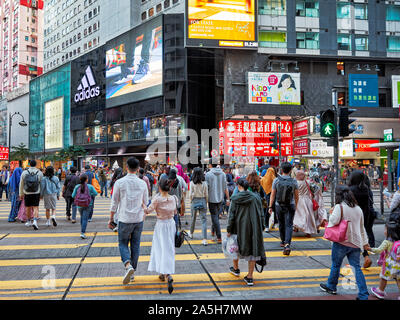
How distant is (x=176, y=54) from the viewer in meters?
39.5

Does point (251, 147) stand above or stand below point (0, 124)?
below

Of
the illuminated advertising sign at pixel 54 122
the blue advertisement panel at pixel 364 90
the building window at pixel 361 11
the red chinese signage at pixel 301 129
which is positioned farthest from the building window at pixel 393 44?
the illuminated advertising sign at pixel 54 122

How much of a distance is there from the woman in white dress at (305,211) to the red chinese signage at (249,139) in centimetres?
2287

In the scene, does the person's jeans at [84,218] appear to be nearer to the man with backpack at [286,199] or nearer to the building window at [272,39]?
the man with backpack at [286,199]

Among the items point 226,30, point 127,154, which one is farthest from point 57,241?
point 127,154

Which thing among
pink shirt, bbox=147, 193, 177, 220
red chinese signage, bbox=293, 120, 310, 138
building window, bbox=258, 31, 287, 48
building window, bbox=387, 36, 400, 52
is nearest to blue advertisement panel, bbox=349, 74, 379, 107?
red chinese signage, bbox=293, 120, 310, 138

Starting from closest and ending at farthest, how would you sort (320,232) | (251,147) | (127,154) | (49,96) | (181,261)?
(181,261)
(320,232)
(251,147)
(127,154)
(49,96)

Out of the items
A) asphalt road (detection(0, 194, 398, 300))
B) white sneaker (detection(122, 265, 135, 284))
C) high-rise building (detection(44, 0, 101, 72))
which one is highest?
high-rise building (detection(44, 0, 101, 72))

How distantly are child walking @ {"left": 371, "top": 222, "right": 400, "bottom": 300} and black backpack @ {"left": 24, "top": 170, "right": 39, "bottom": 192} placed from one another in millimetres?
8487

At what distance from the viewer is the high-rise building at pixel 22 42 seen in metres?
99.4

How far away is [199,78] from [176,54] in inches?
159

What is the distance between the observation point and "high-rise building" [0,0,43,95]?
9944 centimetres

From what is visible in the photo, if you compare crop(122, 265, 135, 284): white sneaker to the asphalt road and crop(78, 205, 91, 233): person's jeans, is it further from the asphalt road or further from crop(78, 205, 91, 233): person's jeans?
crop(78, 205, 91, 233): person's jeans
